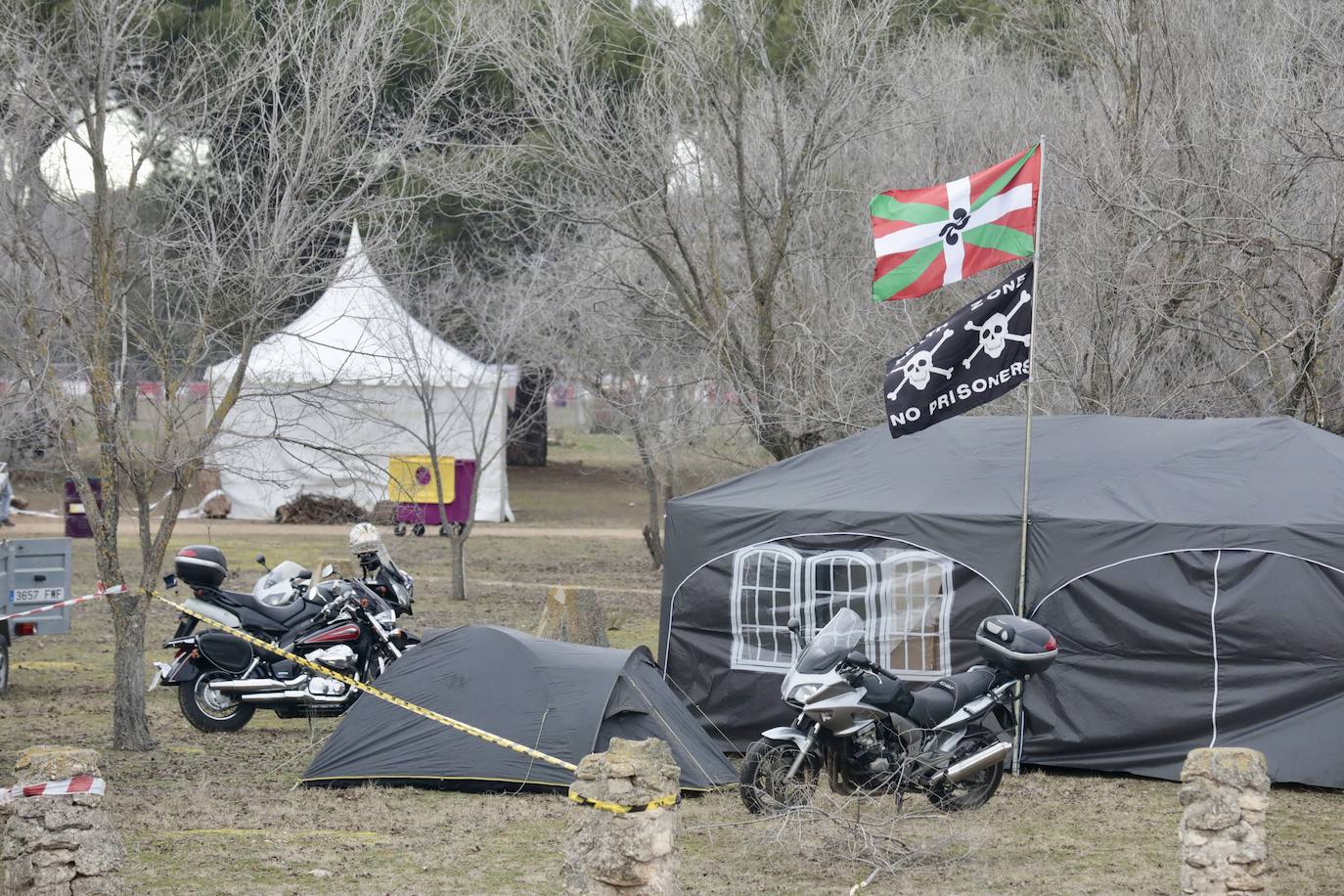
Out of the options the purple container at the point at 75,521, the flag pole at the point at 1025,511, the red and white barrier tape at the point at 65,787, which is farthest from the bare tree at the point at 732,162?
the purple container at the point at 75,521

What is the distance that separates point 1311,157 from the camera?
1108 cm

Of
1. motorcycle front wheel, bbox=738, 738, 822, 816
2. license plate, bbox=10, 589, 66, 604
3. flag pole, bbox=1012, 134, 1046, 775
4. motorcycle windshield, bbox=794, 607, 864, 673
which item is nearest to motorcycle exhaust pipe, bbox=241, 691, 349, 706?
license plate, bbox=10, 589, 66, 604

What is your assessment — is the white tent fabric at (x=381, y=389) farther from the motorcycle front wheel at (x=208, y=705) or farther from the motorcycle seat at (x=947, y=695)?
the motorcycle seat at (x=947, y=695)

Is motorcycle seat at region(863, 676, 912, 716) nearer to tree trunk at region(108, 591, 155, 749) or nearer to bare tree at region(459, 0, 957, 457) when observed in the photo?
tree trunk at region(108, 591, 155, 749)

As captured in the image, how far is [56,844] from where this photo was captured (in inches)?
227

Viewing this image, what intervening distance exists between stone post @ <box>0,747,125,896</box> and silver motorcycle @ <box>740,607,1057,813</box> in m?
3.63

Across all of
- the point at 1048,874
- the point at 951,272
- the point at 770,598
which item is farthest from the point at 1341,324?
the point at 1048,874

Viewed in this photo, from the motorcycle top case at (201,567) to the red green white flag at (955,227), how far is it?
5017 millimetres

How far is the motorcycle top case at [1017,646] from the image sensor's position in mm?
8914

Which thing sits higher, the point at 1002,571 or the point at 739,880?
the point at 1002,571

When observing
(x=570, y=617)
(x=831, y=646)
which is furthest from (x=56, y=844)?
(x=570, y=617)

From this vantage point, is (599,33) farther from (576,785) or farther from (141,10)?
(576,785)

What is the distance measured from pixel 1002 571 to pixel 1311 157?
12.9ft

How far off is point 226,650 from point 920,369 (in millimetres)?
5261
